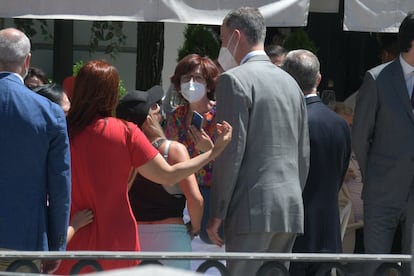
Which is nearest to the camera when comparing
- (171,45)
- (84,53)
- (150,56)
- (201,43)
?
(201,43)

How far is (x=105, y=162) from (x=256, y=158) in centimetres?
78

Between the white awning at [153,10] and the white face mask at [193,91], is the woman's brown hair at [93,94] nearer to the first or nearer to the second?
the white face mask at [193,91]

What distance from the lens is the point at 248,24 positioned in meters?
5.27

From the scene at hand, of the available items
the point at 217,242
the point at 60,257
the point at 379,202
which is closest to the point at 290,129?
the point at 217,242

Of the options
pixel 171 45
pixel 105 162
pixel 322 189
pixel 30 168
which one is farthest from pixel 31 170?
pixel 171 45

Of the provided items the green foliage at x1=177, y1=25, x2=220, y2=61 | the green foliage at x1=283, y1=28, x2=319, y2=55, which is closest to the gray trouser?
the green foliage at x1=177, y1=25, x2=220, y2=61

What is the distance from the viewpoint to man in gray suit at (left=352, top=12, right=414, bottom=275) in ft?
19.4

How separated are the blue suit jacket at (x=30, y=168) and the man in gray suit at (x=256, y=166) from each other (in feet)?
2.85

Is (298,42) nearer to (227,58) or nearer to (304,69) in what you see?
(304,69)

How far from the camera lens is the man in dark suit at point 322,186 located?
5.62 meters

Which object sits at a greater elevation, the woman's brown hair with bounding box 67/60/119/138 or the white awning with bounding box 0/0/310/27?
the white awning with bounding box 0/0/310/27

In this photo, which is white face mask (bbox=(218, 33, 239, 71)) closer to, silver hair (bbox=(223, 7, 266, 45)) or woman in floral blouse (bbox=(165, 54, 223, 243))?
silver hair (bbox=(223, 7, 266, 45))

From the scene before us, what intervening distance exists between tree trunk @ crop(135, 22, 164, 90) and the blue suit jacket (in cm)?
455

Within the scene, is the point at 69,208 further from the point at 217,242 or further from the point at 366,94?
the point at 366,94
